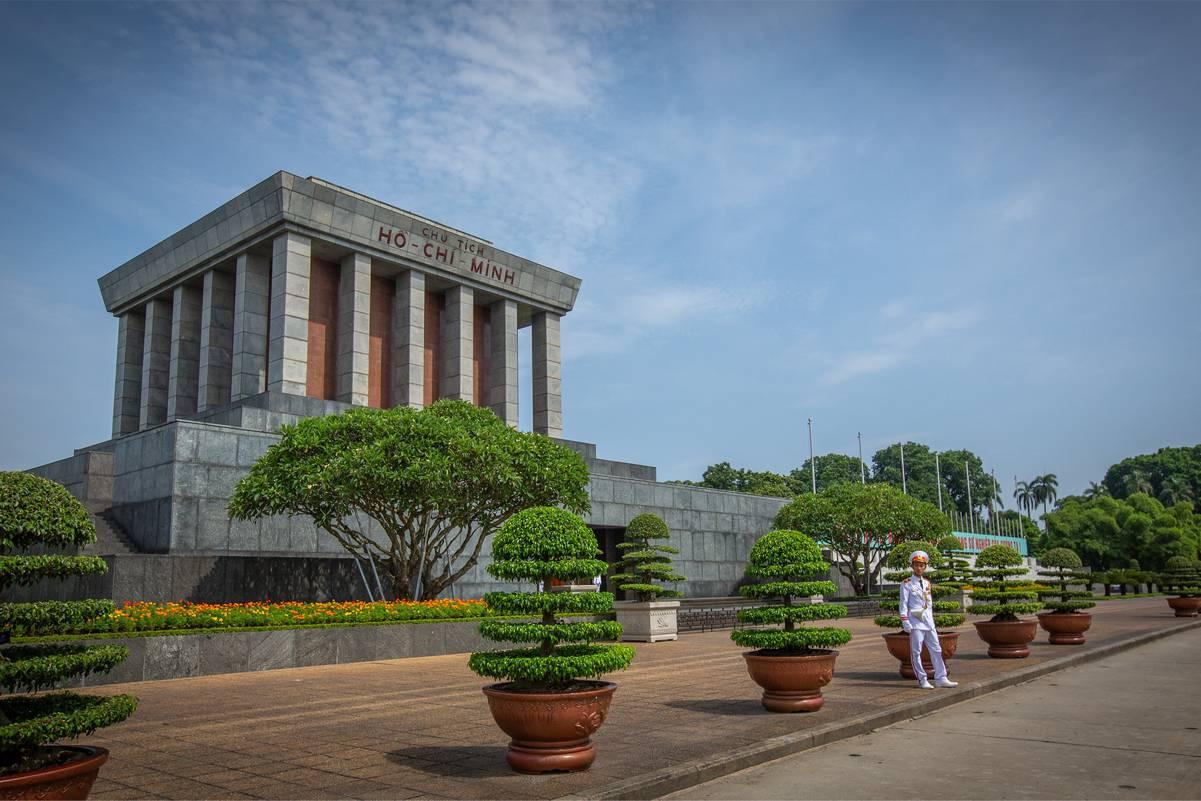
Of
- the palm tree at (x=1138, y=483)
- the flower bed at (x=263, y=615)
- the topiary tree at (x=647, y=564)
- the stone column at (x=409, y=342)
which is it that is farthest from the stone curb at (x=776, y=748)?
the palm tree at (x=1138, y=483)

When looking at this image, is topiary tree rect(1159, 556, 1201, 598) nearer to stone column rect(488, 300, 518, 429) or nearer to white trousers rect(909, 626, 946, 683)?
white trousers rect(909, 626, 946, 683)

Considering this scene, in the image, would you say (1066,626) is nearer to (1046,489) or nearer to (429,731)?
(429,731)

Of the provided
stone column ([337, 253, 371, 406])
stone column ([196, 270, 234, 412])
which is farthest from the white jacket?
stone column ([196, 270, 234, 412])

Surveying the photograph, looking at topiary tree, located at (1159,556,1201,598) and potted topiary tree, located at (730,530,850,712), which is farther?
topiary tree, located at (1159,556,1201,598)

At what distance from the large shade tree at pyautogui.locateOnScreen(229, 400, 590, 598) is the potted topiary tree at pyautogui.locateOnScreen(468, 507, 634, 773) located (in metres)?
11.3

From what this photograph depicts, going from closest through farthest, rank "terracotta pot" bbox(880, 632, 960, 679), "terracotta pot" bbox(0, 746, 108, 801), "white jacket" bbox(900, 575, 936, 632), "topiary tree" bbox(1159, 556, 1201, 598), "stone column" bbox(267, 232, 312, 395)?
"terracotta pot" bbox(0, 746, 108, 801) → "white jacket" bbox(900, 575, 936, 632) → "terracotta pot" bbox(880, 632, 960, 679) → "topiary tree" bbox(1159, 556, 1201, 598) → "stone column" bbox(267, 232, 312, 395)

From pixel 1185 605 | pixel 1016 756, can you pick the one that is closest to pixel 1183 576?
pixel 1185 605

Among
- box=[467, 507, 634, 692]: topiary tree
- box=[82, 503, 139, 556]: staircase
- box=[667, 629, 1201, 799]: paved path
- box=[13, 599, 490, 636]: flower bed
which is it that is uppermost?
box=[82, 503, 139, 556]: staircase

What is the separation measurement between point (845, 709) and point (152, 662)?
33.6 feet

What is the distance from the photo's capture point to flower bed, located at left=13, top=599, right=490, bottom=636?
46.5ft

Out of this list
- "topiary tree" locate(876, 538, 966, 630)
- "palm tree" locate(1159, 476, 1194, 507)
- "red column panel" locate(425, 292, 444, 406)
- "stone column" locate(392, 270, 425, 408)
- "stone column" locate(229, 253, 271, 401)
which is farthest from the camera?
"palm tree" locate(1159, 476, 1194, 507)

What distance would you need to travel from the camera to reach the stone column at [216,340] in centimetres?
3334

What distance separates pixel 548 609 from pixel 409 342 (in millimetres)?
28598

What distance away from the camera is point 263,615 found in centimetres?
1611
